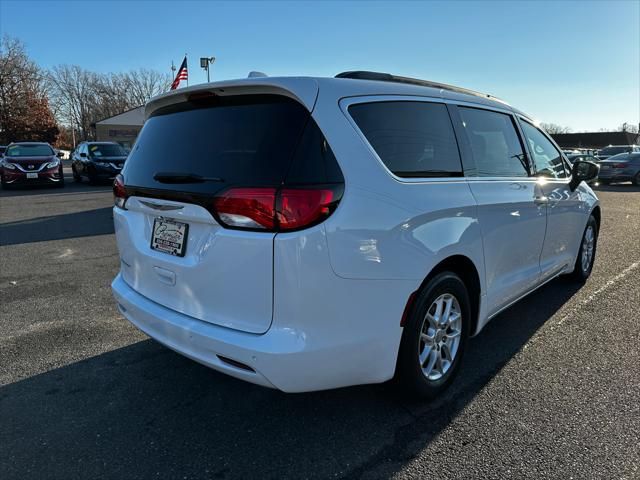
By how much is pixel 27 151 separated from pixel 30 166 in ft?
3.20

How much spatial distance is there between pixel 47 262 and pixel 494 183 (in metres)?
5.81

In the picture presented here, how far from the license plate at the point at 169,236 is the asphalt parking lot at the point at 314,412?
39.6 inches

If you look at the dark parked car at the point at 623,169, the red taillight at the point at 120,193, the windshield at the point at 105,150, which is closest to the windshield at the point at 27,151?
the windshield at the point at 105,150

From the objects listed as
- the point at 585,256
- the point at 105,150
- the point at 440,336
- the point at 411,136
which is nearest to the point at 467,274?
the point at 440,336

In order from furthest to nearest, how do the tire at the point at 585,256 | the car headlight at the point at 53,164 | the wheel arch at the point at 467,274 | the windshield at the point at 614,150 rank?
1. the windshield at the point at 614,150
2. the car headlight at the point at 53,164
3. the tire at the point at 585,256
4. the wheel arch at the point at 467,274

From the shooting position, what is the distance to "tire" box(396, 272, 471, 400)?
2.62 meters

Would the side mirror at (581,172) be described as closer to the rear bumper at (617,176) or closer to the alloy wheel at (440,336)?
the alloy wheel at (440,336)

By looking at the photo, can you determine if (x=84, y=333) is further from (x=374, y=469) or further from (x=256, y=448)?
(x=374, y=469)

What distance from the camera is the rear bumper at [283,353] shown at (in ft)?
7.20

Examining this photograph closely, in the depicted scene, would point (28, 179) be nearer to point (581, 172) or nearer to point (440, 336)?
point (581, 172)

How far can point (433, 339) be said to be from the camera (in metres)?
2.87

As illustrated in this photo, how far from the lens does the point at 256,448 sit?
98.0 inches

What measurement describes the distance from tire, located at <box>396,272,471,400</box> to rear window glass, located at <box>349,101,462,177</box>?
0.66 metres

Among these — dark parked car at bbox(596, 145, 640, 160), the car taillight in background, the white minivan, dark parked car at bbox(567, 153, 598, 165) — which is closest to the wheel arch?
the white minivan
